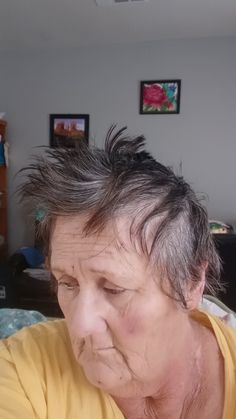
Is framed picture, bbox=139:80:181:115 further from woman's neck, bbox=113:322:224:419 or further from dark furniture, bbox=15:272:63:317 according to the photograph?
woman's neck, bbox=113:322:224:419

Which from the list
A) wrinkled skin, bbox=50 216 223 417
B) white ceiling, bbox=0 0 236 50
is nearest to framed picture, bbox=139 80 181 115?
white ceiling, bbox=0 0 236 50

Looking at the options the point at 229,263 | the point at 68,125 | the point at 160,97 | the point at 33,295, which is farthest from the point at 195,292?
the point at 68,125

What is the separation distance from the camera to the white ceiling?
2.33 meters

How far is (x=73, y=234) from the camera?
50 cm

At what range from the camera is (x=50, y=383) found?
581 mm

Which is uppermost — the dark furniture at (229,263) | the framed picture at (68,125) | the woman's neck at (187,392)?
the framed picture at (68,125)

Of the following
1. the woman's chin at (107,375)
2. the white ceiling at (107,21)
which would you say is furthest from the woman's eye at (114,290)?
the white ceiling at (107,21)

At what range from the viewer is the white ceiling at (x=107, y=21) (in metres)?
2.33

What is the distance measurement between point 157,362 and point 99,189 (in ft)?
0.92

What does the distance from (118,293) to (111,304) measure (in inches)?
0.8

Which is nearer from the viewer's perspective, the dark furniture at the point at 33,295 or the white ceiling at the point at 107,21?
the white ceiling at the point at 107,21

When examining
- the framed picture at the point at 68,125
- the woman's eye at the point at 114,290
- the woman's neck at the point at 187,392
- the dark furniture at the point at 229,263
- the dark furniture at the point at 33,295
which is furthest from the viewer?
the framed picture at the point at 68,125

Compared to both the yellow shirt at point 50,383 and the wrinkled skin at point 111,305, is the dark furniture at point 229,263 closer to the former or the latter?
the yellow shirt at point 50,383

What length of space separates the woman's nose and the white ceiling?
2.31 metres
